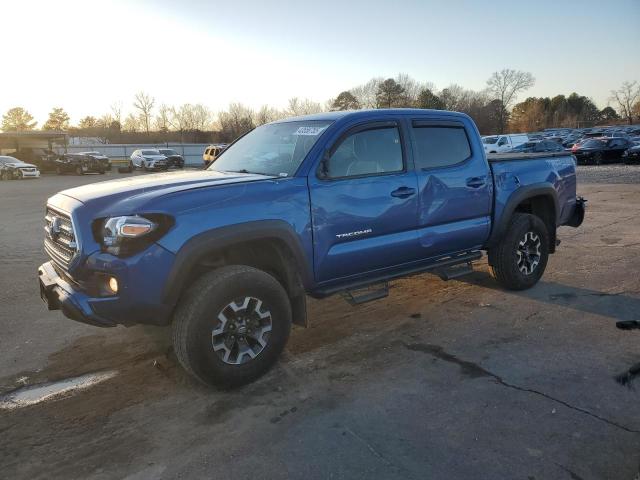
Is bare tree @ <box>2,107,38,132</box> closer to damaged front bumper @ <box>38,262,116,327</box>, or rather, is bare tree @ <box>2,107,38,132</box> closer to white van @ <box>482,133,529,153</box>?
white van @ <box>482,133,529,153</box>

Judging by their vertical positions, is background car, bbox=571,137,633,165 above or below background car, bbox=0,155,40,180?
below

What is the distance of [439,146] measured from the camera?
485cm

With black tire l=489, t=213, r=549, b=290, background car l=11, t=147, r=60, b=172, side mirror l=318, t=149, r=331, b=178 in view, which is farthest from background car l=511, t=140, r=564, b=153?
background car l=11, t=147, r=60, b=172

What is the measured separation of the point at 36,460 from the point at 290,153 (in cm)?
280

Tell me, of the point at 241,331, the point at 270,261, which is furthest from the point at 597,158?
the point at 241,331

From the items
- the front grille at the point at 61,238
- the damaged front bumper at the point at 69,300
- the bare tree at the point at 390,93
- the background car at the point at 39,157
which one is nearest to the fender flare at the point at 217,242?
the damaged front bumper at the point at 69,300

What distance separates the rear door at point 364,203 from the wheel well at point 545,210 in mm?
2206

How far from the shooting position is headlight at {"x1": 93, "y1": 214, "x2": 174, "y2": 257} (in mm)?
3203

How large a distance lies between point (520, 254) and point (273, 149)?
10.0 feet

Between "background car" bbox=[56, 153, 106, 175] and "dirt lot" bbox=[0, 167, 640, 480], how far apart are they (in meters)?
31.5

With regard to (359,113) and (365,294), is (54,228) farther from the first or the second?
(359,113)

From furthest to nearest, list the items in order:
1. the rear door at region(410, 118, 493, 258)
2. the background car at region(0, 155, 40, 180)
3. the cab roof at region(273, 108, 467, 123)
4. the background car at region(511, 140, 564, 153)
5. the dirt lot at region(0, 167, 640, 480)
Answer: the background car at region(0, 155, 40, 180), the background car at region(511, 140, 564, 153), the rear door at region(410, 118, 493, 258), the cab roof at region(273, 108, 467, 123), the dirt lot at region(0, 167, 640, 480)

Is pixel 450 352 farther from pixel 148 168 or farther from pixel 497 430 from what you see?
pixel 148 168

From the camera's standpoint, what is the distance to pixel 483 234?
5.17 meters
